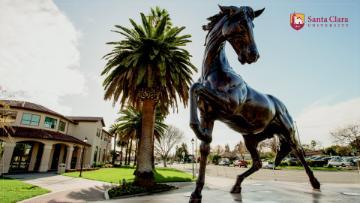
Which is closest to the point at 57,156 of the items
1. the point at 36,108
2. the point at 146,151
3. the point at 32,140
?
the point at 36,108

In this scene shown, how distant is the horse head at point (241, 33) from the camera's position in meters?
2.38

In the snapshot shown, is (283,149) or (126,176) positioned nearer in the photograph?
(283,149)

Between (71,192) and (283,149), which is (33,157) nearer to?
(71,192)

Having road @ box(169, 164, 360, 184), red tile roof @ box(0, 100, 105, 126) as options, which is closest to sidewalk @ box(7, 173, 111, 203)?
Answer: road @ box(169, 164, 360, 184)

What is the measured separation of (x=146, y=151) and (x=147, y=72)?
6.07m

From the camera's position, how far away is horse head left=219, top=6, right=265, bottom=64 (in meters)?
2.38

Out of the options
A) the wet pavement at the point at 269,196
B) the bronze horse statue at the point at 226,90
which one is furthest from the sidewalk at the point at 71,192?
the bronze horse statue at the point at 226,90

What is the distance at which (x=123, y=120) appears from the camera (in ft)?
137

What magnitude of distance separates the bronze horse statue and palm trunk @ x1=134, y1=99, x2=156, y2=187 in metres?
14.5

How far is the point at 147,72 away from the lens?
16812 mm

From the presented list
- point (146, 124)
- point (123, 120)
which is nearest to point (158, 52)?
point (146, 124)

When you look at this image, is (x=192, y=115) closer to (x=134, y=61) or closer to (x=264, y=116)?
(x=264, y=116)

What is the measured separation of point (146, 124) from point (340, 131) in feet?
173

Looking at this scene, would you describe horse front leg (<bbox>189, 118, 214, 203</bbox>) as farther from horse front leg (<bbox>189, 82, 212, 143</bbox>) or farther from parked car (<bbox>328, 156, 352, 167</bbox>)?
parked car (<bbox>328, 156, 352, 167</bbox>)
